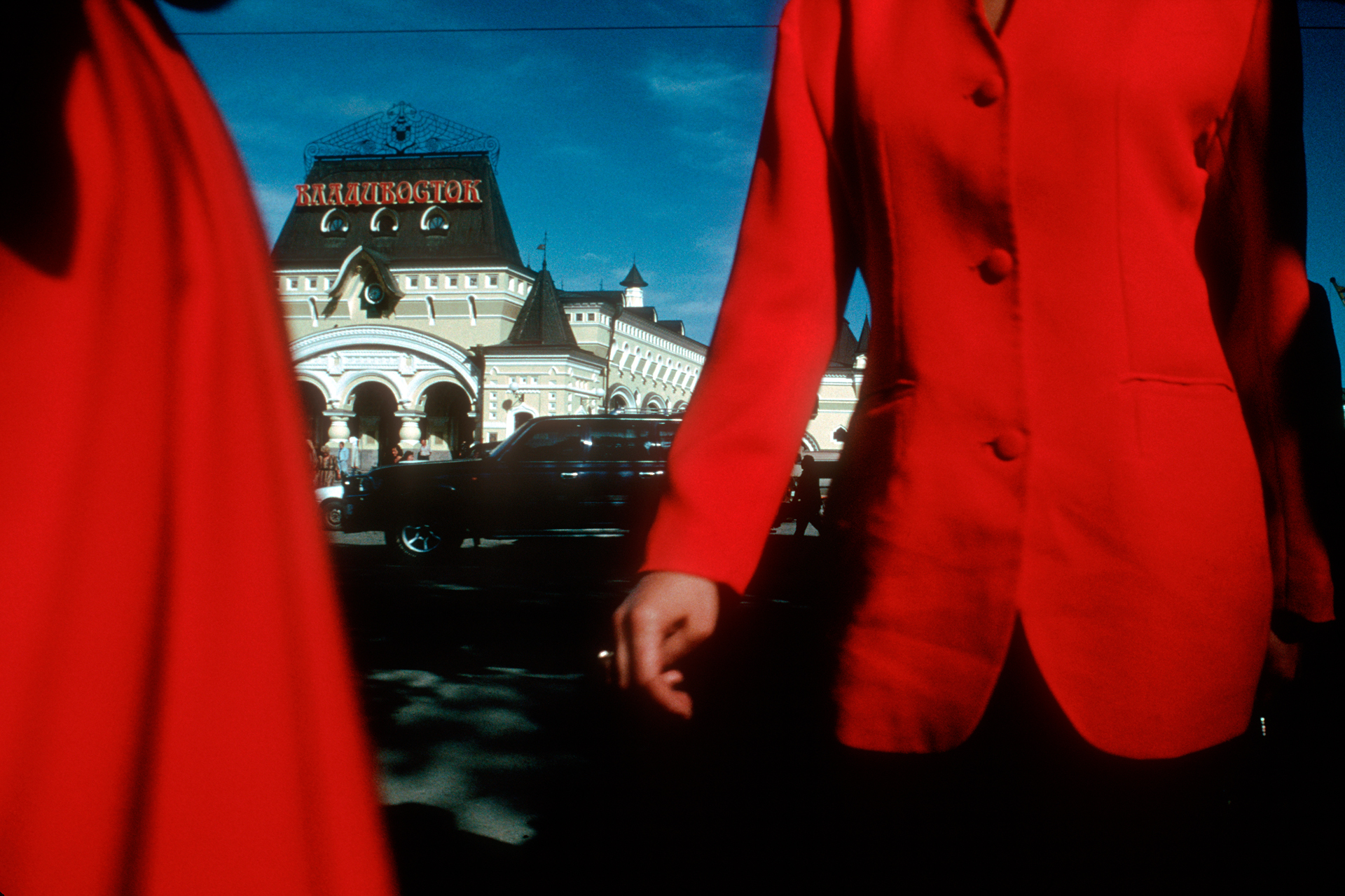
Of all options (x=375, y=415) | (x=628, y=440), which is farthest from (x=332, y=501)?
(x=375, y=415)

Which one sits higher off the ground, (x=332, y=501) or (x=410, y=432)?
(x=410, y=432)

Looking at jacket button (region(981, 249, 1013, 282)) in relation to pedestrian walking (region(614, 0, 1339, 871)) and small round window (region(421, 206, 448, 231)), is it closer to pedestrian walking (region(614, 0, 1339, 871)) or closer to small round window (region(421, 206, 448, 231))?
pedestrian walking (region(614, 0, 1339, 871))

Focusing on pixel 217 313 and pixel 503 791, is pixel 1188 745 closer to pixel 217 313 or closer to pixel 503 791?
pixel 217 313

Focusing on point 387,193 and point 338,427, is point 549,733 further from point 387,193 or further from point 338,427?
point 387,193

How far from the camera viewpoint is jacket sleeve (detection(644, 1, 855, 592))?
98 centimetres

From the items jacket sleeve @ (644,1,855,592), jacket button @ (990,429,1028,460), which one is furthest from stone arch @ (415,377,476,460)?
jacket button @ (990,429,1028,460)

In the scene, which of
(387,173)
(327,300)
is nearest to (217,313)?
(327,300)

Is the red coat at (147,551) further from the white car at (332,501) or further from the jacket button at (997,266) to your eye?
the white car at (332,501)

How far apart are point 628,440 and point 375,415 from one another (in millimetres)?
24106

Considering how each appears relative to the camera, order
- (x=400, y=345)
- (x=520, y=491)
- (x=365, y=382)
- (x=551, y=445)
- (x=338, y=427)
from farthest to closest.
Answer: (x=365, y=382) < (x=400, y=345) < (x=338, y=427) < (x=551, y=445) < (x=520, y=491)

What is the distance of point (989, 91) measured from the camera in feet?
3.18

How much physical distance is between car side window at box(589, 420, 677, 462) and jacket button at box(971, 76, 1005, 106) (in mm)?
11439

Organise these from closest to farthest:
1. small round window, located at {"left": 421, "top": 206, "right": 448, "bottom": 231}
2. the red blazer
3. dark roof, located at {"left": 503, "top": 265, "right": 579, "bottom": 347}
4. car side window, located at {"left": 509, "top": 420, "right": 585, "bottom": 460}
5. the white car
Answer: the red blazer
car side window, located at {"left": 509, "top": 420, "right": 585, "bottom": 460}
the white car
dark roof, located at {"left": 503, "top": 265, "right": 579, "bottom": 347}
small round window, located at {"left": 421, "top": 206, "right": 448, "bottom": 231}

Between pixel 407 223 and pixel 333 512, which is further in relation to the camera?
pixel 407 223
